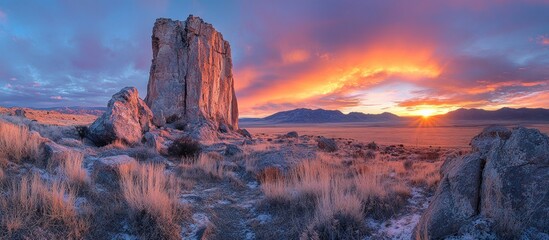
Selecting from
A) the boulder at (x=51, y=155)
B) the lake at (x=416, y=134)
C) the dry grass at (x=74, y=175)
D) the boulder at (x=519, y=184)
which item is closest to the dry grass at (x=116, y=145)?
the boulder at (x=51, y=155)

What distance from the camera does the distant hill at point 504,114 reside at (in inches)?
5282

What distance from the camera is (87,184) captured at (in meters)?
5.53

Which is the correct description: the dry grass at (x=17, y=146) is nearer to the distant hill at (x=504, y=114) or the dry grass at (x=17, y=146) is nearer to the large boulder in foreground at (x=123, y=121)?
the large boulder in foreground at (x=123, y=121)

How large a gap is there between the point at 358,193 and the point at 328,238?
1782mm

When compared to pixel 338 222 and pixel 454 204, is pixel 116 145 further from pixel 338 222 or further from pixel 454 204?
pixel 454 204

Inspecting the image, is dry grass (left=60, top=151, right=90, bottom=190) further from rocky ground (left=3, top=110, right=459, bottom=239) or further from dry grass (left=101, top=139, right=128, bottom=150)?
dry grass (left=101, top=139, right=128, bottom=150)

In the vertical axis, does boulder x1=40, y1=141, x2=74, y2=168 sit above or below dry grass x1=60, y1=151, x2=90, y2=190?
above

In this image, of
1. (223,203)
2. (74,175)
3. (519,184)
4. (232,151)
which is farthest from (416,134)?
(74,175)

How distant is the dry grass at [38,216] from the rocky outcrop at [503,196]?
444cm

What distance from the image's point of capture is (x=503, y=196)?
11.2ft

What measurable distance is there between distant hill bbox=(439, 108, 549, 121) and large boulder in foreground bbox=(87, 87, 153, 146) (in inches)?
6457

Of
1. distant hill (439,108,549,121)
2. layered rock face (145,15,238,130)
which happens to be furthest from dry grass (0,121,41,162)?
distant hill (439,108,549,121)

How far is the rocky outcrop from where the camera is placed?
3246 millimetres

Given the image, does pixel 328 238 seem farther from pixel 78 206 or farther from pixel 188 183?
pixel 188 183
